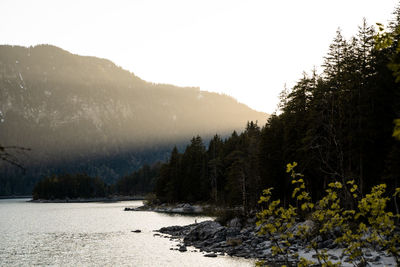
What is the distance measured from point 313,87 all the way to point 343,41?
9.34 m

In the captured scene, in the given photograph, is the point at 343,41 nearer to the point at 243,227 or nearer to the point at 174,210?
the point at 243,227

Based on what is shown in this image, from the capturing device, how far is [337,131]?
35.3 m

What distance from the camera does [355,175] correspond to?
3481 cm

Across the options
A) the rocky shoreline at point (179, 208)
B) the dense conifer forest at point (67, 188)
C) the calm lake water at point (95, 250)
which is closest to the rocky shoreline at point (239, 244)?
the calm lake water at point (95, 250)

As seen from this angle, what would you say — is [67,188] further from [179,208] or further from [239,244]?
[239,244]

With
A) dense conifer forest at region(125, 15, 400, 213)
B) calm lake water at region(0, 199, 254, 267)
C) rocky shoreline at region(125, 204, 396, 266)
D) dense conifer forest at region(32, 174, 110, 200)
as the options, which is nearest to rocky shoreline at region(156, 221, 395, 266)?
rocky shoreline at region(125, 204, 396, 266)

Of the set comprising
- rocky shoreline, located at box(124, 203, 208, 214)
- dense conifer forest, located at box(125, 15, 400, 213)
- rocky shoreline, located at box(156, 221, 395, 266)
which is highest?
dense conifer forest, located at box(125, 15, 400, 213)

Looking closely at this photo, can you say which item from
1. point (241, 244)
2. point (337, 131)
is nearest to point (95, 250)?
point (241, 244)

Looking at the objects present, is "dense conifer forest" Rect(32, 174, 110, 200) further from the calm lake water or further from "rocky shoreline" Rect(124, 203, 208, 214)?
the calm lake water

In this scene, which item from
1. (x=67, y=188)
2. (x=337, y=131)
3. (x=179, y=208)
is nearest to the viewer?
(x=337, y=131)

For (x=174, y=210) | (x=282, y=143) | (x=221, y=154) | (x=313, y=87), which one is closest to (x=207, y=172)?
(x=221, y=154)

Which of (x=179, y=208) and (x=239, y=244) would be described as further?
(x=179, y=208)

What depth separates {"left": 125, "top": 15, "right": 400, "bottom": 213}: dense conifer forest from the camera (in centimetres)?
3303

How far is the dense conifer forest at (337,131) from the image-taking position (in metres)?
33.0
